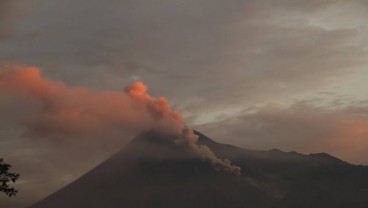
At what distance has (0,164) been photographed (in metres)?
27.1

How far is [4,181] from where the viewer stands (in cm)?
2728

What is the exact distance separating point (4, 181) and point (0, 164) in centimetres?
87
